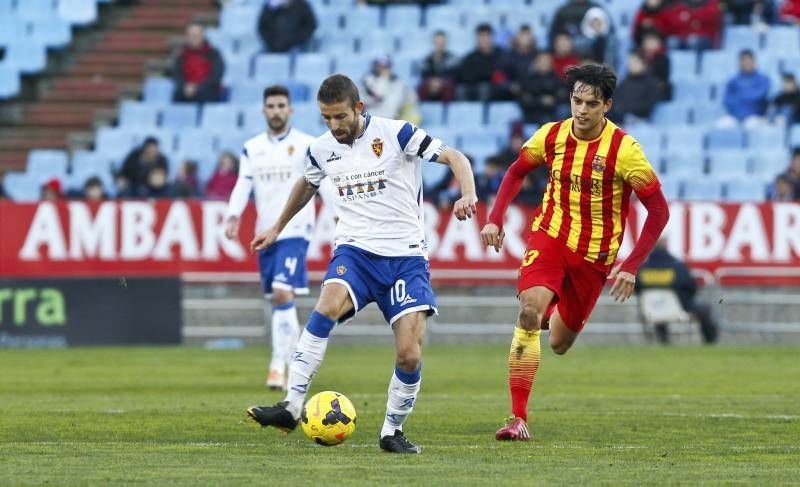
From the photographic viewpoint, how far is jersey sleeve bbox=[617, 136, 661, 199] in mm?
10727

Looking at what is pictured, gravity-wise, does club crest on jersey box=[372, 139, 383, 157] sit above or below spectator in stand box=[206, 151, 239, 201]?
above

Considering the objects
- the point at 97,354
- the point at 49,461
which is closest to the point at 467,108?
the point at 97,354

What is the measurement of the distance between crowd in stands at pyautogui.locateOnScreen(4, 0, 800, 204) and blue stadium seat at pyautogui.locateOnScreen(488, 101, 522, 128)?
0.65ft

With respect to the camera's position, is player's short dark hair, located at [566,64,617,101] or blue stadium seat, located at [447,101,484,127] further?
blue stadium seat, located at [447,101,484,127]

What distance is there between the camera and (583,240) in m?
11.0

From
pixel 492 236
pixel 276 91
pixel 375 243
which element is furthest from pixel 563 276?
pixel 276 91

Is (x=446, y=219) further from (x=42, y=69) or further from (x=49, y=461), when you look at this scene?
(x=49, y=461)

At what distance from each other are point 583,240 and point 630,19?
15.7 metres

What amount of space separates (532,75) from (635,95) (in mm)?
1544

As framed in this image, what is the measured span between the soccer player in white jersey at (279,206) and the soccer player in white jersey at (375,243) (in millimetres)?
4913

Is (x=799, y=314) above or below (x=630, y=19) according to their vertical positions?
below

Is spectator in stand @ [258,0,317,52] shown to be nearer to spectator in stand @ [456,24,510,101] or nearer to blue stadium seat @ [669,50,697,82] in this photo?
spectator in stand @ [456,24,510,101]

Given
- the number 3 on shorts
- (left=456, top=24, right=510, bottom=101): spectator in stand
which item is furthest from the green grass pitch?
(left=456, top=24, right=510, bottom=101): spectator in stand

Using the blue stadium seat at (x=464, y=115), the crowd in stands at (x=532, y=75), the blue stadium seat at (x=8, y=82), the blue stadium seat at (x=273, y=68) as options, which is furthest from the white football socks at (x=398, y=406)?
the blue stadium seat at (x=8, y=82)
